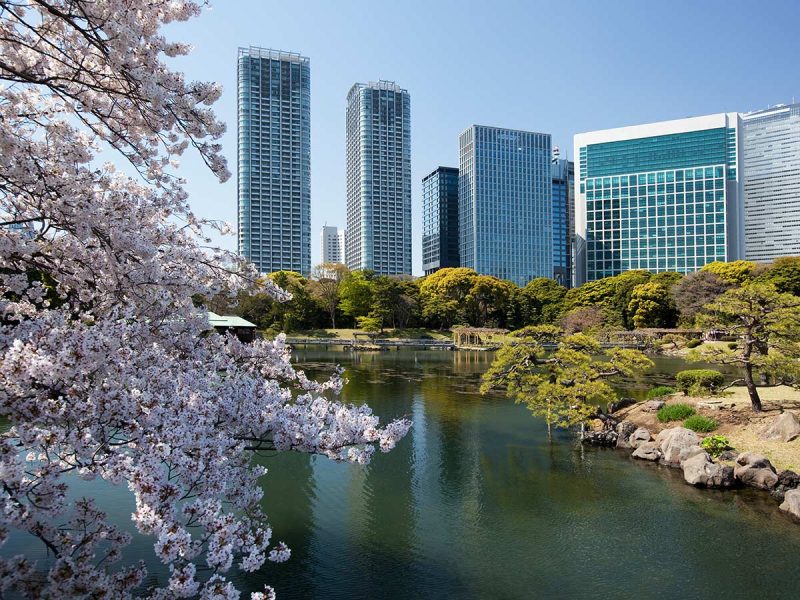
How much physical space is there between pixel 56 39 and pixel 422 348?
50.1 meters

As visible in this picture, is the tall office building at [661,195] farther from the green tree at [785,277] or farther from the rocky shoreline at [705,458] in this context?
the rocky shoreline at [705,458]

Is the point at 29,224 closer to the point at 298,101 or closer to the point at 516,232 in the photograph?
the point at 298,101

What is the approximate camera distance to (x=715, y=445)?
13281mm

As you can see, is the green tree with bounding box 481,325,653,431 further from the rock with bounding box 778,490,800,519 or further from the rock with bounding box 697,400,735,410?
the rock with bounding box 778,490,800,519

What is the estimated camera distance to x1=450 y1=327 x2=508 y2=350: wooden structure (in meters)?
51.6

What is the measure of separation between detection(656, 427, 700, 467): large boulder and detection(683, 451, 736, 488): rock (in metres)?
0.97

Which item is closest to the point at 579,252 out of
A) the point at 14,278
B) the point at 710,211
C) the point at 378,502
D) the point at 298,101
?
the point at 710,211

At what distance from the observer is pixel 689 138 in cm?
8762

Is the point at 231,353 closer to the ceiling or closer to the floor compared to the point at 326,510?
closer to the ceiling

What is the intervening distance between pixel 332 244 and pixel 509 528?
17680 cm

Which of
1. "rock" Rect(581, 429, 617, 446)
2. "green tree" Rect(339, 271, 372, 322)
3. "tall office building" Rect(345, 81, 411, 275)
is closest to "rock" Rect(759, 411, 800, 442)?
"rock" Rect(581, 429, 617, 446)

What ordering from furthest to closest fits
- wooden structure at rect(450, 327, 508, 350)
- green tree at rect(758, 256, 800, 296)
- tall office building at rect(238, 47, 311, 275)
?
tall office building at rect(238, 47, 311, 275) → wooden structure at rect(450, 327, 508, 350) → green tree at rect(758, 256, 800, 296)

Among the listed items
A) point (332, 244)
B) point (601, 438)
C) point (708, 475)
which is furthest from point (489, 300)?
point (332, 244)

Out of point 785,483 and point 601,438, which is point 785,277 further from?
point 785,483
